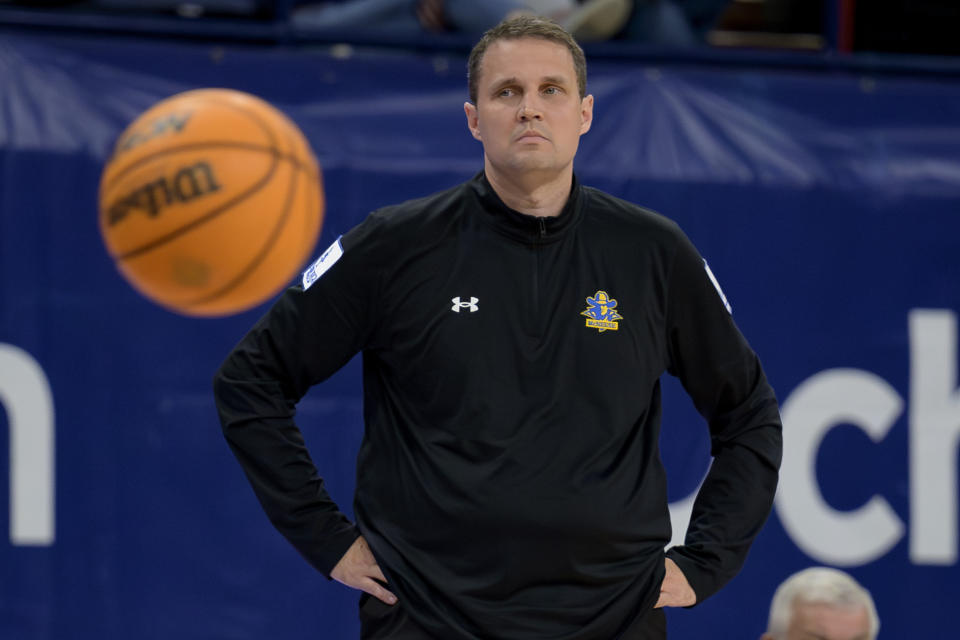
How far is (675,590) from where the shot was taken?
2.51 meters

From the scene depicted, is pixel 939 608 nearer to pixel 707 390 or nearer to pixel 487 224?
pixel 707 390

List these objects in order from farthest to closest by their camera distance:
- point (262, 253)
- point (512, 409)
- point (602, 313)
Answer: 1. point (262, 253)
2. point (602, 313)
3. point (512, 409)

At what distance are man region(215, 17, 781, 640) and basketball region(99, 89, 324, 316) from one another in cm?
137

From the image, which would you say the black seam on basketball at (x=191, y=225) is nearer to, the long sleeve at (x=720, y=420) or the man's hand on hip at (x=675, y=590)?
the long sleeve at (x=720, y=420)

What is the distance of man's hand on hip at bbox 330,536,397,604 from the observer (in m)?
2.44

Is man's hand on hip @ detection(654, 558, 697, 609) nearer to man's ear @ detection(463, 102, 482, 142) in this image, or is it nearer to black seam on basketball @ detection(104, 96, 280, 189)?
man's ear @ detection(463, 102, 482, 142)

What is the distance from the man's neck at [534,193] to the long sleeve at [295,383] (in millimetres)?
267

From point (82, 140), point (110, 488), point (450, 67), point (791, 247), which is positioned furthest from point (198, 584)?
point (791, 247)

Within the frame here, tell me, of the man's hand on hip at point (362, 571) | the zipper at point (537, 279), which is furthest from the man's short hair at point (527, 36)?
the man's hand on hip at point (362, 571)

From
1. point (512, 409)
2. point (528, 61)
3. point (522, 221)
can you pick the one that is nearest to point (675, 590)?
point (512, 409)

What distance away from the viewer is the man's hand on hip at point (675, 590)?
250cm

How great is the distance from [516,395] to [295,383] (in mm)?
494

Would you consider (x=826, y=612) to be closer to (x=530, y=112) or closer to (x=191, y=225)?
(x=530, y=112)

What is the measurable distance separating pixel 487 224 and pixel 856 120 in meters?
3.32
